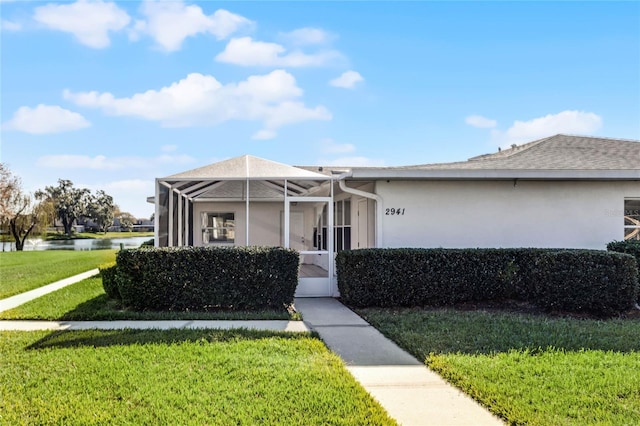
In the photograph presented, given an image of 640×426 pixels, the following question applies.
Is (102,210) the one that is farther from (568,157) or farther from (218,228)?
(568,157)

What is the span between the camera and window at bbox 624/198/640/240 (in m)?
10.5

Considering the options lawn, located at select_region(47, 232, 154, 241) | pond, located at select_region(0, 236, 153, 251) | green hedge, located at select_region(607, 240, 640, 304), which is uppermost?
green hedge, located at select_region(607, 240, 640, 304)

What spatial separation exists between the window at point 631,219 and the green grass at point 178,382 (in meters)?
8.33

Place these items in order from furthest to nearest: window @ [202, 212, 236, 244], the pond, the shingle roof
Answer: the pond → window @ [202, 212, 236, 244] → the shingle roof

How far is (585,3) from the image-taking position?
9.91 meters

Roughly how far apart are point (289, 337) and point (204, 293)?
2.69m

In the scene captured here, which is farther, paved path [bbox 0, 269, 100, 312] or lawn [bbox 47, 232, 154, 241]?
lawn [bbox 47, 232, 154, 241]

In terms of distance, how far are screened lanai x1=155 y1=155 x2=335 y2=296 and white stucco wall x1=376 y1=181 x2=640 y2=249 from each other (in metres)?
2.19

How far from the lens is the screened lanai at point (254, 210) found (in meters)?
10.5

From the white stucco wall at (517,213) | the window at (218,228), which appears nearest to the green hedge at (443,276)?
the white stucco wall at (517,213)

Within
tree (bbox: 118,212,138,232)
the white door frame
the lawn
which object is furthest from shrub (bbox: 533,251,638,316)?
tree (bbox: 118,212,138,232)

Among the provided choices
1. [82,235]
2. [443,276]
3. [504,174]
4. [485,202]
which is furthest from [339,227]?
[82,235]

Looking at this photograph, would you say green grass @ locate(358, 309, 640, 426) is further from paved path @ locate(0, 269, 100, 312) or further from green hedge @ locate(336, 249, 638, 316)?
paved path @ locate(0, 269, 100, 312)

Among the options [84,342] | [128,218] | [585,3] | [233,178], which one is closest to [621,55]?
[585,3]
